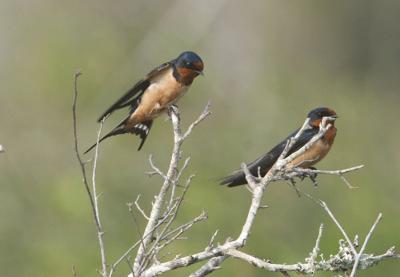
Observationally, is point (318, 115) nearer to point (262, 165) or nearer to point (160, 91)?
point (262, 165)

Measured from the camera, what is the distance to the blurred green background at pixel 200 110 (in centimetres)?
1062

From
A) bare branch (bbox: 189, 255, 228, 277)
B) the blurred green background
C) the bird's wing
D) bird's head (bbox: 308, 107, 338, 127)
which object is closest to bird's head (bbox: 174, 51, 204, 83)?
the bird's wing

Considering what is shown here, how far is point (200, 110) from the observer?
14375mm

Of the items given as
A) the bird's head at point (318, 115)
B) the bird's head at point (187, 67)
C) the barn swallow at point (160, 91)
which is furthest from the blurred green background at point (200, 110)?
the bird's head at point (187, 67)

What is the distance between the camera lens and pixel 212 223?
1050cm

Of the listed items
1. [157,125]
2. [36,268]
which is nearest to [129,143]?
[157,125]

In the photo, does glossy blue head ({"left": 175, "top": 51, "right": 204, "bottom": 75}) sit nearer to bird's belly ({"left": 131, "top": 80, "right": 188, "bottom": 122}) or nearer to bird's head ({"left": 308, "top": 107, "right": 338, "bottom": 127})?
bird's belly ({"left": 131, "top": 80, "right": 188, "bottom": 122})

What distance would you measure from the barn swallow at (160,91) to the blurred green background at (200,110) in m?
3.21

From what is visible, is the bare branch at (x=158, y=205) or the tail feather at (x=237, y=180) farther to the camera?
the tail feather at (x=237, y=180)

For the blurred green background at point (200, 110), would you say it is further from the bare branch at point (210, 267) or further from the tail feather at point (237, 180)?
the bare branch at point (210, 267)

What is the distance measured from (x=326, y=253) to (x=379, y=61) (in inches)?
386

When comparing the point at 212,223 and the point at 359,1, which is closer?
the point at 212,223

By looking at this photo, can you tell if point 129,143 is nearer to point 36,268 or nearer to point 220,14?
point 36,268

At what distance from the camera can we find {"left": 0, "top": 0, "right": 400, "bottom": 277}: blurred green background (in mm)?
10617
